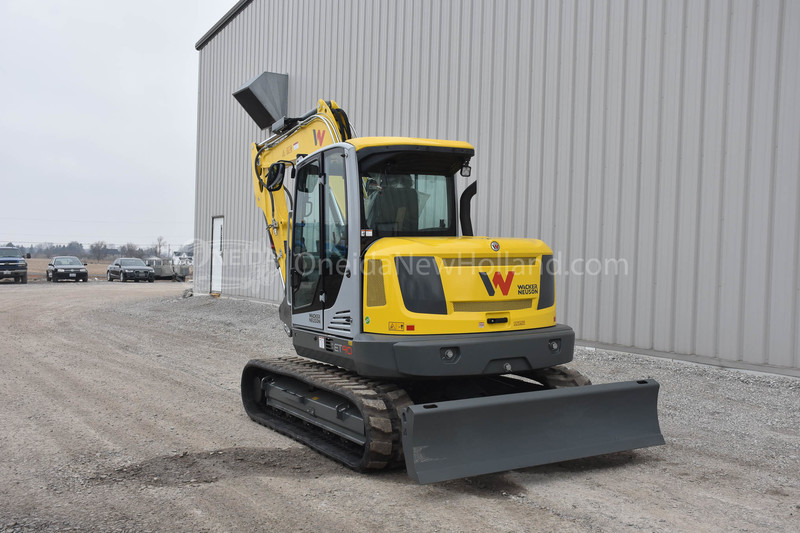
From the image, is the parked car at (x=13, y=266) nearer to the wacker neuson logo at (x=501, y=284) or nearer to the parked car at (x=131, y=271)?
the parked car at (x=131, y=271)

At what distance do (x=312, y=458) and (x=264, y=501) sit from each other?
108 centimetres

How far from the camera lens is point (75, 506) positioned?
4.32m

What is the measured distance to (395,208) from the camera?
18.8ft

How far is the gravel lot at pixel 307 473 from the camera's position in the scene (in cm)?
417

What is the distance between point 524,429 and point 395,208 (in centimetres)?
220

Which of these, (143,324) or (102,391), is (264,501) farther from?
(143,324)

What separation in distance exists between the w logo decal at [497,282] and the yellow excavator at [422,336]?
13mm

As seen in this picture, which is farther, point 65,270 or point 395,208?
point 65,270

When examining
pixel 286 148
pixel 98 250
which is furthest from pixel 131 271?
pixel 98 250

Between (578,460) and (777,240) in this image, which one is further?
(777,240)

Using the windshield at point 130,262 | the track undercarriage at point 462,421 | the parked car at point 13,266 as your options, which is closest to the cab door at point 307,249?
the track undercarriage at point 462,421

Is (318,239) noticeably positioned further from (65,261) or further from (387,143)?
(65,261)

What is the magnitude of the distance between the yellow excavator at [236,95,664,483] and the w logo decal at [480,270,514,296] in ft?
0.04

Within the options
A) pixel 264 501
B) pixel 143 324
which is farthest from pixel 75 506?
pixel 143 324
